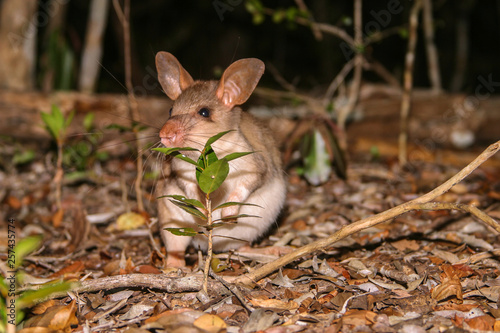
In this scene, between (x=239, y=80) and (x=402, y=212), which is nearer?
(x=402, y=212)

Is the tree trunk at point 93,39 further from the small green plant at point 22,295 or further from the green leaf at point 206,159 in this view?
the small green plant at point 22,295

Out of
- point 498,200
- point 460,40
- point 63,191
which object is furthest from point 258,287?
point 460,40


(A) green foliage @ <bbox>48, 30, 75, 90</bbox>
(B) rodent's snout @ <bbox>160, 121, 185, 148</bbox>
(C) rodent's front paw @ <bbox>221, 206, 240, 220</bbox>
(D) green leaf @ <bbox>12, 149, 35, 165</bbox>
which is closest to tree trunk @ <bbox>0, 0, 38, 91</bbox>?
(A) green foliage @ <bbox>48, 30, 75, 90</bbox>

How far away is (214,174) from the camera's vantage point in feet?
9.15

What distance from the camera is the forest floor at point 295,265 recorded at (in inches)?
114

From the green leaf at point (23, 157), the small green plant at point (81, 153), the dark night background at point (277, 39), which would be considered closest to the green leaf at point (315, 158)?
the small green plant at point (81, 153)

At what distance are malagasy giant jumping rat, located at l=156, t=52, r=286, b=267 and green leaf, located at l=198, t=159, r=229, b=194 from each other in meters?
0.64

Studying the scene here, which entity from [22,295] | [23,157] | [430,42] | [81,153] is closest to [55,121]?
[81,153]

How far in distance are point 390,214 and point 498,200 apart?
247cm

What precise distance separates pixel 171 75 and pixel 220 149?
0.78 meters

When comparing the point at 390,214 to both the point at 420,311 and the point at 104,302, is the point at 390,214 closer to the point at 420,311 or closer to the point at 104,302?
the point at 420,311

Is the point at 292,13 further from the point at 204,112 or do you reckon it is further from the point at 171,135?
the point at 171,135

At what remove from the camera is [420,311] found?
2.97 meters

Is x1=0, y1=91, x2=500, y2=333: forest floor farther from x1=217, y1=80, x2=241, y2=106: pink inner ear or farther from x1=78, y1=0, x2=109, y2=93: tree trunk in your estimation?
x1=78, y1=0, x2=109, y2=93: tree trunk
